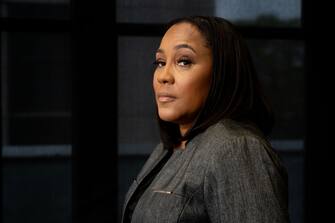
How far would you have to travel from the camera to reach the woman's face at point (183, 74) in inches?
45.1

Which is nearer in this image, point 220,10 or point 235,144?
point 235,144

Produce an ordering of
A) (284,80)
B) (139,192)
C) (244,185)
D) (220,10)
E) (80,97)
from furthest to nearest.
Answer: (284,80), (220,10), (80,97), (139,192), (244,185)

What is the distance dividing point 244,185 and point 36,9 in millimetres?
1709

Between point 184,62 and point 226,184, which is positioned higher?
point 184,62

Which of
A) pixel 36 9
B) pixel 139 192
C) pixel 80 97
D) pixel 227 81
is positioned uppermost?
pixel 36 9

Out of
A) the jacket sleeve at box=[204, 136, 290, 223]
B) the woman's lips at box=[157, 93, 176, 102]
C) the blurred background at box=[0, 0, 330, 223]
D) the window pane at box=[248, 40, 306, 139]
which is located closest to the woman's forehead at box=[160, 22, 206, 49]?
the woman's lips at box=[157, 93, 176, 102]

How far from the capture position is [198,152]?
1.10m

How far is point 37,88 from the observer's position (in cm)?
249

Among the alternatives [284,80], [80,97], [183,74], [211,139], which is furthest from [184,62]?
[284,80]

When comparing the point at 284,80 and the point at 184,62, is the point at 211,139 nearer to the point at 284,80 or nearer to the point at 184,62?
the point at 184,62

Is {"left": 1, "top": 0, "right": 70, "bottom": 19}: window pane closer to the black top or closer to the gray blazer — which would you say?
the black top

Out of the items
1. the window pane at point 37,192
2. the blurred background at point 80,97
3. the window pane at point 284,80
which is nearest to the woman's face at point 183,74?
the blurred background at point 80,97

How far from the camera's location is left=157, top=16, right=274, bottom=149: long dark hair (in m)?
1.13

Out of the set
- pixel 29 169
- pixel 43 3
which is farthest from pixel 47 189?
pixel 43 3
